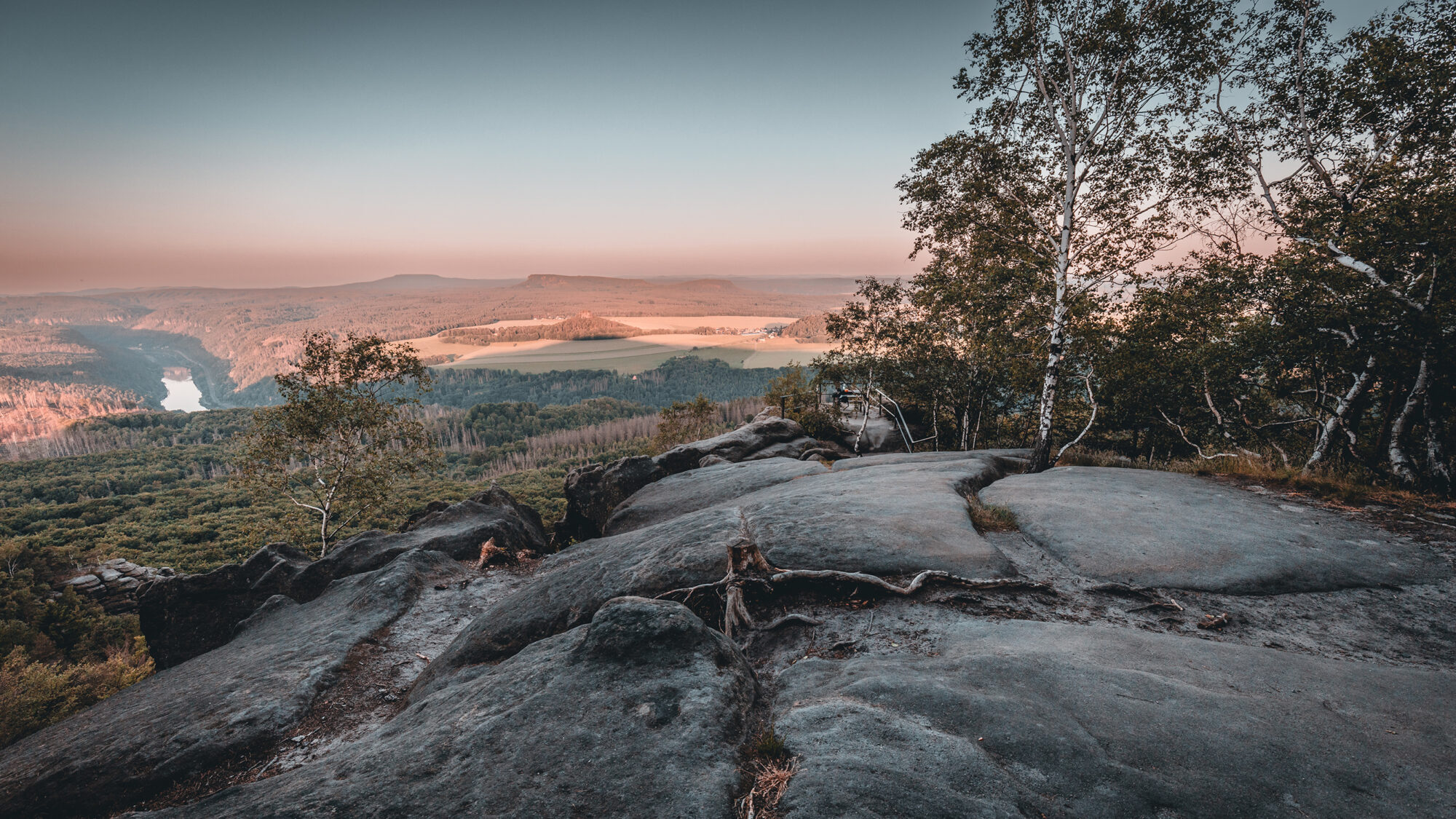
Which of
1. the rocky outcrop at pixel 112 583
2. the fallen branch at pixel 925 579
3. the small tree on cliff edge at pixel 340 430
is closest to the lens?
the fallen branch at pixel 925 579

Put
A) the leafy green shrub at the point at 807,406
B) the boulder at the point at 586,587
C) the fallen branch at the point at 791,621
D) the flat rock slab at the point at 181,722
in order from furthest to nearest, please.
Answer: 1. the leafy green shrub at the point at 807,406
2. the boulder at the point at 586,587
3. the fallen branch at the point at 791,621
4. the flat rock slab at the point at 181,722

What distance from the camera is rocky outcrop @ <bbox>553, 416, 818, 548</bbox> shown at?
78.5 ft

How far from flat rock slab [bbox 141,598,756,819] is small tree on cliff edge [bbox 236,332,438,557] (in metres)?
24.4

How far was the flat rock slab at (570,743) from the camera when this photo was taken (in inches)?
163

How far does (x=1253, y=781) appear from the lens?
407 cm

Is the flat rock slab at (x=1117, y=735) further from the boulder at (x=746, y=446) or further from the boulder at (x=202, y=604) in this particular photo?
the boulder at (x=746, y=446)

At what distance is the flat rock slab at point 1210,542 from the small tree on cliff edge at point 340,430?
91.0 ft

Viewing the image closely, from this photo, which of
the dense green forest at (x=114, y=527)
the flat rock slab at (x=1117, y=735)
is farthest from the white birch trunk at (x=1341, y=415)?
the dense green forest at (x=114, y=527)

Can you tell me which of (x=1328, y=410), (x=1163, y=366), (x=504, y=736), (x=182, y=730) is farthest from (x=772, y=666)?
(x=1163, y=366)

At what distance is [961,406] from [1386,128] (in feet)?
71.2

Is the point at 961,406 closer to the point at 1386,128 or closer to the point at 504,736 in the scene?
the point at 1386,128

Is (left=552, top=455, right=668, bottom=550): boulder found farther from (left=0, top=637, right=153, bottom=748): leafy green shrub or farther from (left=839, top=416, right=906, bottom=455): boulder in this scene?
(left=0, top=637, right=153, bottom=748): leafy green shrub

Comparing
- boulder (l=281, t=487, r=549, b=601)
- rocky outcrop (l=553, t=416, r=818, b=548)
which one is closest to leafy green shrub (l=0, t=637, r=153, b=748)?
boulder (l=281, t=487, r=549, b=601)

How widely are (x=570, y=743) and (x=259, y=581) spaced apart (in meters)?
17.4
